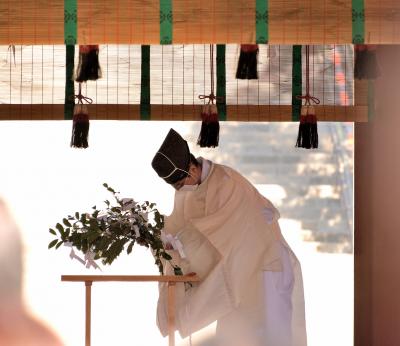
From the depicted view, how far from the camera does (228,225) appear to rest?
5988 mm

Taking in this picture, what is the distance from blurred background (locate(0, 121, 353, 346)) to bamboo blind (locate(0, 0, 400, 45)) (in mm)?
2000

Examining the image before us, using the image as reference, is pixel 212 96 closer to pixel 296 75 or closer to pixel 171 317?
pixel 296 75

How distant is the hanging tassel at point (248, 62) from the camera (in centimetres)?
544

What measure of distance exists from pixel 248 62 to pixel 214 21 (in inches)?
11.3

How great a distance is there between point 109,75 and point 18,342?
2.03 metres

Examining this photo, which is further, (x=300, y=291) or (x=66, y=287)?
(x=66, y=287)

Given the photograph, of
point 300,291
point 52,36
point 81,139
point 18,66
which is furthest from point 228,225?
point 18,66

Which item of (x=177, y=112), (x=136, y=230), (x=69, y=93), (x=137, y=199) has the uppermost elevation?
(x=69, y=93)

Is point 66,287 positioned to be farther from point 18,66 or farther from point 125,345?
point 18,66

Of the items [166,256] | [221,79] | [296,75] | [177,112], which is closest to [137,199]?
[177,112]

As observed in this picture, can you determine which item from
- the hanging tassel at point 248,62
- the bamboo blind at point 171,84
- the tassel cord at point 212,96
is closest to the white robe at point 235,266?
the tassel cord at point 212,96

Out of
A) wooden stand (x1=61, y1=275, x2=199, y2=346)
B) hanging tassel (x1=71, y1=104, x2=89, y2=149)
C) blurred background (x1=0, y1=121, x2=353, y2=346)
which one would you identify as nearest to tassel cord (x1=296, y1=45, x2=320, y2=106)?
blurred background (x1=0, y1=121, x2=353, y2=346)

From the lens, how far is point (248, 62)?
5441 millimetres

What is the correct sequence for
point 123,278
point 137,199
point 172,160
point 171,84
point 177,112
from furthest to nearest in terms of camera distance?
1. point 137,199
2. point 171,84
3. point 177,112
4. point 172,160
5. point 123,278
